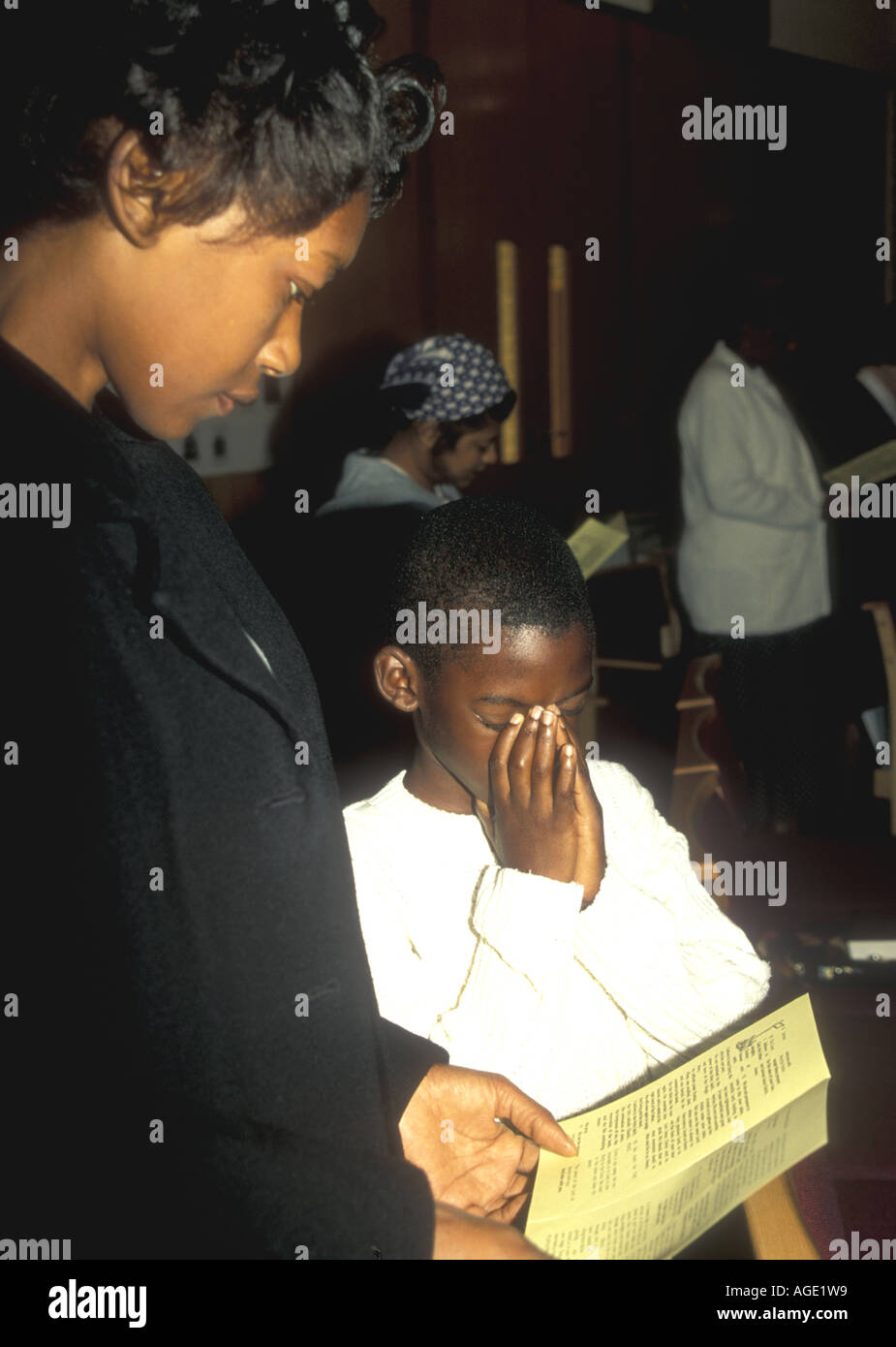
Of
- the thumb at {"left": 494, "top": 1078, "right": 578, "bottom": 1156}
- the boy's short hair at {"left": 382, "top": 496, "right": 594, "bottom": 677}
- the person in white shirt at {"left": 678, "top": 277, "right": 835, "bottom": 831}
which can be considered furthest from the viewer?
the person in white shirt at {"left": 678, "top": 277, "right": 835, "bottom": 831}

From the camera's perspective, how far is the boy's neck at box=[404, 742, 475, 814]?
1.32 m

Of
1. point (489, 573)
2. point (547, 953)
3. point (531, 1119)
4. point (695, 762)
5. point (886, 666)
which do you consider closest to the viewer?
point (531, 1119)

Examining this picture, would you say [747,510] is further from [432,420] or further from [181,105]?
[181,105]

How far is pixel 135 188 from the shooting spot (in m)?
0.59

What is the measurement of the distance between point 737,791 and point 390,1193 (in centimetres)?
219

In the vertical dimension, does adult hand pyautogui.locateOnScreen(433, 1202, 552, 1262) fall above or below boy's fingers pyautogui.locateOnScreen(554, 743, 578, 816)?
below

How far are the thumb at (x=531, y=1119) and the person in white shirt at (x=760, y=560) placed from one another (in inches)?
92.1

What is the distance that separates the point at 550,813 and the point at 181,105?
0.75 metres

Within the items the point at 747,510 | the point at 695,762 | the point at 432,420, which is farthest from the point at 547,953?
the point at 747,510

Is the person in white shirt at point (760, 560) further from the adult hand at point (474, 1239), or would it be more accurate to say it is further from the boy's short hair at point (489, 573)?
the adult hand at point (474, 1239)

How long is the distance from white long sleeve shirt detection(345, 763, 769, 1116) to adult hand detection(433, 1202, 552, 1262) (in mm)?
434

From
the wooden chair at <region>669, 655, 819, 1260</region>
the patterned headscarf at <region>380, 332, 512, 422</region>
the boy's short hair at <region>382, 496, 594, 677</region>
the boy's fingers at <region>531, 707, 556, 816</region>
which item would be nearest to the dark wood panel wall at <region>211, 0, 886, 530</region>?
the patterned headscarf at <region>380, 332, 512, 422</region>

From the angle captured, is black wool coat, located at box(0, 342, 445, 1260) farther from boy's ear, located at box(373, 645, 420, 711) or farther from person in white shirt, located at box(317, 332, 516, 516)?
person in white shirt, located at box(317, 332, 516, 516)

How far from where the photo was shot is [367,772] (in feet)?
7.11
